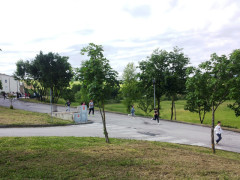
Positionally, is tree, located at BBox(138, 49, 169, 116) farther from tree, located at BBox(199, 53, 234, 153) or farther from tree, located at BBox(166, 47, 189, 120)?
tree, located at BBox(199, 53, 234, 153)

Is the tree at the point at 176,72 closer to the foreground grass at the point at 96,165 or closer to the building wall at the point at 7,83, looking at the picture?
the foreground grass at the point at 96,165

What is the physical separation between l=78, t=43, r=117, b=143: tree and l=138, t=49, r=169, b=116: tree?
1892 cm

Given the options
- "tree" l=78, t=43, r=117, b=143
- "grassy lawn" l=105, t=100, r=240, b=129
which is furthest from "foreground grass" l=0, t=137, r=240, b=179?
"grassy lawn" l=105, t=100, r=240, b=129

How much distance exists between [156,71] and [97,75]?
20.1 meters

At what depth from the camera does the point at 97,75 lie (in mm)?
9961

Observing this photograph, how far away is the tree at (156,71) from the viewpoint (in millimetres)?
28891

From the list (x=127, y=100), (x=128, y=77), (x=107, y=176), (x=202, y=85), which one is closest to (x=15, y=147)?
(x=107, y=176)

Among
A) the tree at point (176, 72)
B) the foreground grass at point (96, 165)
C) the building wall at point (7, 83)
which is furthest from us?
the building wall at point (7, 83)

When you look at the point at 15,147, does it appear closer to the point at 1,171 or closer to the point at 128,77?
the point at 1,171

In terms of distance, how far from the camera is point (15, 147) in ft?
27.9

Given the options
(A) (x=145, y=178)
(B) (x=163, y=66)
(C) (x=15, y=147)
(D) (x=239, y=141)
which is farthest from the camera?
(B) (x=163, y=66)

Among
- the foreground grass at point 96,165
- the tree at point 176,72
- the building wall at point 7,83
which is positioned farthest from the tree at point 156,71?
the building wall at point 7,83

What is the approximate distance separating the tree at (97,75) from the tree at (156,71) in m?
18.9

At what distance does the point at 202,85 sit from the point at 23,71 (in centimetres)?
4419
